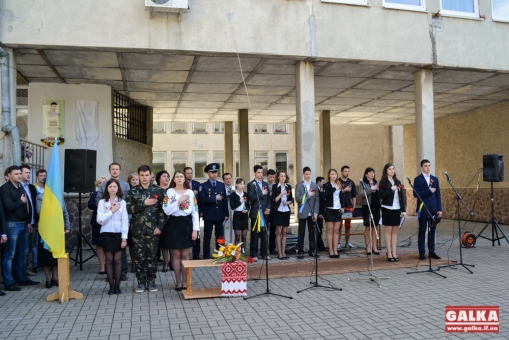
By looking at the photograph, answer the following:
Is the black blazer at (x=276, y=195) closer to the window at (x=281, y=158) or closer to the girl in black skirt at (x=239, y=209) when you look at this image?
the girl in black skirt at (x=239, y=209)

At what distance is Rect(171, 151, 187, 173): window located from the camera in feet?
109

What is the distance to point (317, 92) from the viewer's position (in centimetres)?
1416

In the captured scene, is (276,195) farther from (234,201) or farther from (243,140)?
(243,140)

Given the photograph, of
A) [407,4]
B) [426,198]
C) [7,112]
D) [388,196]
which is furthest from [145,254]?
[407,4]

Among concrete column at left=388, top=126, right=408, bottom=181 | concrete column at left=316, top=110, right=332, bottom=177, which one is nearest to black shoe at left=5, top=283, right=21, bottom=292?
concrete column at left=316, top=110, right=332, bottom=177

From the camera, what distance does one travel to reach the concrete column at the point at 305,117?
10258 millimetres

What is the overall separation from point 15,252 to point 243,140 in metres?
10.5

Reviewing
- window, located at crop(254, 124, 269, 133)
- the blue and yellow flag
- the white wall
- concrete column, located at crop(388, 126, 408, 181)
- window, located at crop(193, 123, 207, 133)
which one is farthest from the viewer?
window, located at crop(254, 124, 269, 133)

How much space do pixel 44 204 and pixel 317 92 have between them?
9.28 meters

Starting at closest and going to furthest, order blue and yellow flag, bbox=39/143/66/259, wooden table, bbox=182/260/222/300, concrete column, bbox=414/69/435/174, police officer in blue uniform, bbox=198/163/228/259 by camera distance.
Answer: wooden table, bbox=182/260/222/300 → blue and yellow flag, bbox=39/143/66/259 → police officer in blue uniform, bbox=198/163/228/259 → concrete column, bbox=414/69/435/174

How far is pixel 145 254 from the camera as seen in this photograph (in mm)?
6984

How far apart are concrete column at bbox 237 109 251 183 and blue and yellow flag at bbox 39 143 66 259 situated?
405 inches

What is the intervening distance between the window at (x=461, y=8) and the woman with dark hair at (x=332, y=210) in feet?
17.2

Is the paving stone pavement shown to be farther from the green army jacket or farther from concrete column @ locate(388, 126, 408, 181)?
concrete column @ locate(388, 126, 408, 181)
